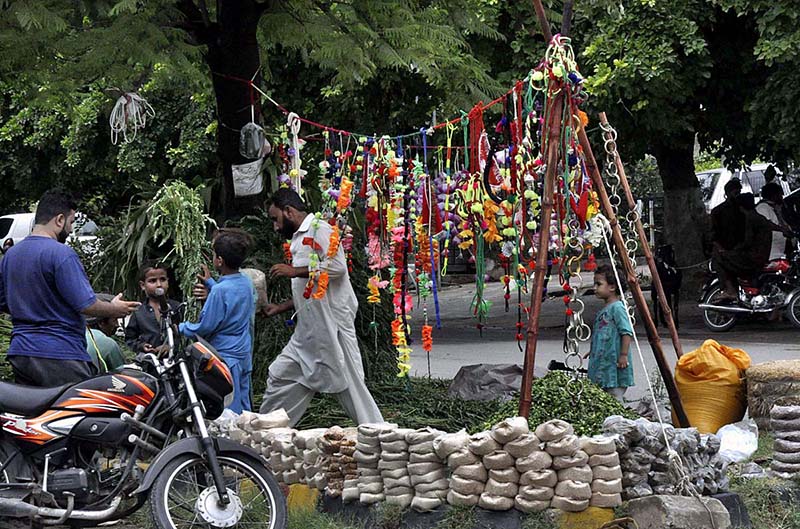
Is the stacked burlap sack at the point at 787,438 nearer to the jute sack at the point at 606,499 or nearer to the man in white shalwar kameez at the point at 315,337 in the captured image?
the jute sack at the point at 606,499

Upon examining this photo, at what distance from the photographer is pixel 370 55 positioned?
954 cm

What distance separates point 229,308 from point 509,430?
97.0 inches

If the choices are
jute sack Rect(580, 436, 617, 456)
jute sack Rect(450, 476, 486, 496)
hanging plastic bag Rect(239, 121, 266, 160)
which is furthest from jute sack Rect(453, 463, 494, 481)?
hanging plastic bag Rect(239, 121, 266, 160)

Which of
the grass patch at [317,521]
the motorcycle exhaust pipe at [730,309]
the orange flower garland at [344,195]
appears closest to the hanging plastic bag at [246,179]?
the orange flower garland at [344,195]

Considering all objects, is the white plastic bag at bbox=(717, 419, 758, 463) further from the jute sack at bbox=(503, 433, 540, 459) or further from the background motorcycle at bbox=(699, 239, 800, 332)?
the background motorcycle at bbox=(699, 239, 800, 332)

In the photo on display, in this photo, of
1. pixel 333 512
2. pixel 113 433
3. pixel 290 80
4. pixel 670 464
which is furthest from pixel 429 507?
pixel 290 80

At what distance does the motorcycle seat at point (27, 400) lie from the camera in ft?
18.7

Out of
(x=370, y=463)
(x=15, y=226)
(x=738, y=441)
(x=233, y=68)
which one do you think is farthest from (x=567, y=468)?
(x=15, y=226)

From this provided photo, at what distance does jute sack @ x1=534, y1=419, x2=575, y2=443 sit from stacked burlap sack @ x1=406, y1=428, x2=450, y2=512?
549mm

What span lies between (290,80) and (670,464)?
1314cm

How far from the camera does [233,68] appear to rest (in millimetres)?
9945

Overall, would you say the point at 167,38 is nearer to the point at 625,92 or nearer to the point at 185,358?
the point at 185,358

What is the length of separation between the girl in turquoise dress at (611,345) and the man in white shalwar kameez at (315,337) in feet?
5.02

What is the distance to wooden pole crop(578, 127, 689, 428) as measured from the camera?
22.4 feet
